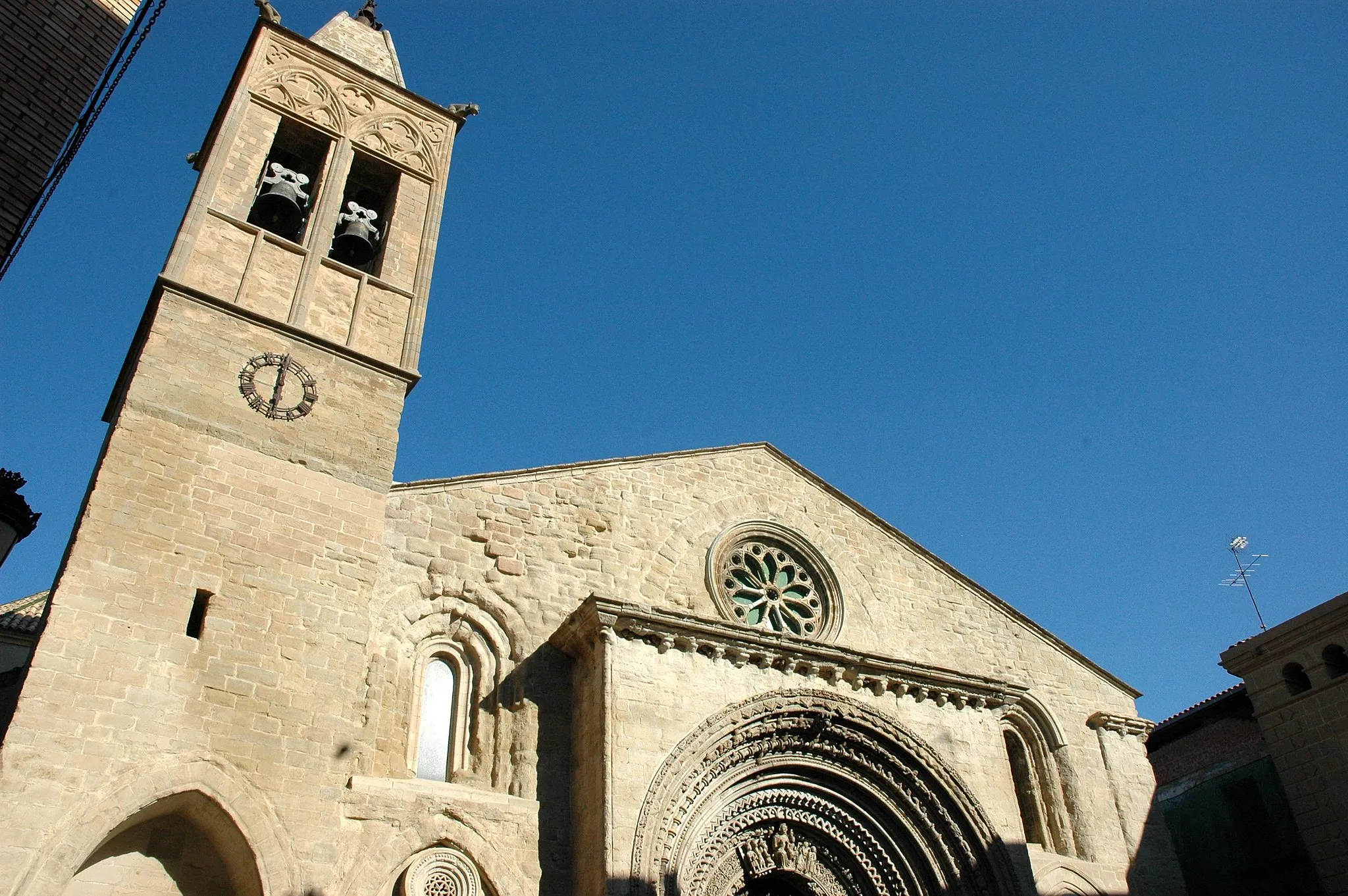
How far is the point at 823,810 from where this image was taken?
986 cm

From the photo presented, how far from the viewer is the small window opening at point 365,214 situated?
10.8 metres

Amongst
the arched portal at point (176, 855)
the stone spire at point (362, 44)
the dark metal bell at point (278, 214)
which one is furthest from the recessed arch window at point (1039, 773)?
the stone spire at point (362, 44)

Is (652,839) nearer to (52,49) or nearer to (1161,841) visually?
(1161,841)

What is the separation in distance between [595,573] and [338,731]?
130 inches

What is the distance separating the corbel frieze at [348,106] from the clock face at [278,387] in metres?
3.70

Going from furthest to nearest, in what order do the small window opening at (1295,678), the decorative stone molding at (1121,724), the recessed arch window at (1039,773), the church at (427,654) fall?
1. the decorative stone molding at (1121,724)
2. the small window opening at (1295,678)
3. the recessed arch window at (1039,773)
4. the church at (427,654)

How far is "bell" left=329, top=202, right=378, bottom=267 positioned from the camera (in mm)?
10773

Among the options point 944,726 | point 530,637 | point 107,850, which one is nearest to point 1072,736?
point 944,726

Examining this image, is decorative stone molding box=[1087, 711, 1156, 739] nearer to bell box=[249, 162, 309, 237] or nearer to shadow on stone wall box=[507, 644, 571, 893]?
shadow on stone wall box=[507, 644, 571, 893]

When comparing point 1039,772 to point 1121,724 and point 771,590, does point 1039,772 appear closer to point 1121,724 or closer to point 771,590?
point 1121,724

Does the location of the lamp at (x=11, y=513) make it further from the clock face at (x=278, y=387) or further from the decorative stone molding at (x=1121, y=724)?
the decorative stone molding at (x=1121, y=724)

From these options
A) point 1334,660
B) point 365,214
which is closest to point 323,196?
point 365,214

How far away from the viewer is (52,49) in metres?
9.96

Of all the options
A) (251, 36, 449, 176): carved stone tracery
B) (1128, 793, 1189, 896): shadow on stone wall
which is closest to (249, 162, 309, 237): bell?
(251, 36, 449, 176): carved stone tracery
